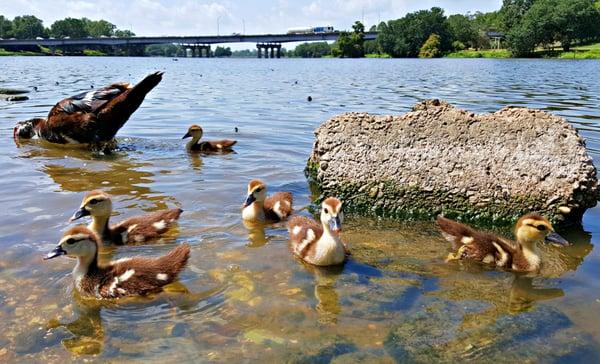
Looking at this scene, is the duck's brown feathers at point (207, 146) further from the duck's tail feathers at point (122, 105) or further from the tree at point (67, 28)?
the tree at point (67, 28)

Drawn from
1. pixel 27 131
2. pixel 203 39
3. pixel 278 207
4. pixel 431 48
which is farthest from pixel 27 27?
pixel 278 207

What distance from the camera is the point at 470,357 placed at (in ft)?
14.0

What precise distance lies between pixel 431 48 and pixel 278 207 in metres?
117

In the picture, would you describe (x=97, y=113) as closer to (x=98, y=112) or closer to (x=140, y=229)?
(x=98, y=112)

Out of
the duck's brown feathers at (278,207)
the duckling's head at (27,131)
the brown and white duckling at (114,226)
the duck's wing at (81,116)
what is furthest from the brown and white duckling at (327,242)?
the duckling's head at (27,131)

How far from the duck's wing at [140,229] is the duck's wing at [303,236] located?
1.60 metres

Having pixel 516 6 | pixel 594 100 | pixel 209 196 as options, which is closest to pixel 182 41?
pixel 516 6

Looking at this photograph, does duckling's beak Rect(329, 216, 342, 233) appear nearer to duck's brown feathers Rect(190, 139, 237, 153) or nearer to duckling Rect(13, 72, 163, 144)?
duck's brown feathers Rect(190, 139, 237, 153)

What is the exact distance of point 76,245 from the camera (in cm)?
532

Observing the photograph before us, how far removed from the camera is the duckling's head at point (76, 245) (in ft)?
17.3

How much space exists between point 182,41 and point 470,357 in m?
154

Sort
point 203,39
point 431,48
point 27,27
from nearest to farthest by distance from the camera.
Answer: point 431,48 < point 203,39 < point 27,27

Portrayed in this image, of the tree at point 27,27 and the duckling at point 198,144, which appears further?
the tree at point 27,27

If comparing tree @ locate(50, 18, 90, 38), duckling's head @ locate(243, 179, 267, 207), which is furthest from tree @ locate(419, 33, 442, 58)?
duckling's head @ locate(243, 179, 267, 207)
